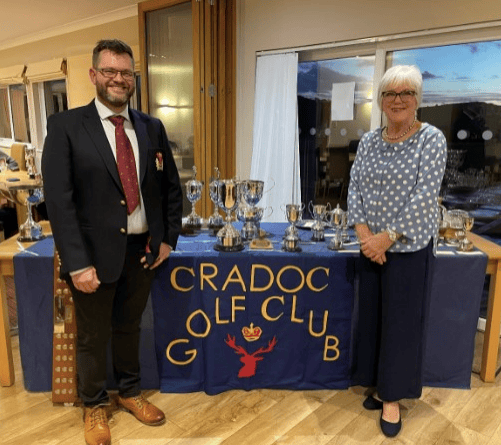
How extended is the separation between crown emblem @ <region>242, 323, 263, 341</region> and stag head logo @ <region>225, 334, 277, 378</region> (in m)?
0.06

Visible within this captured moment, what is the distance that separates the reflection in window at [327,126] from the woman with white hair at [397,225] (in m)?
1.91

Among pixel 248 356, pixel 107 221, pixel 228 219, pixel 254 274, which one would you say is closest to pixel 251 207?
pixel 228 219

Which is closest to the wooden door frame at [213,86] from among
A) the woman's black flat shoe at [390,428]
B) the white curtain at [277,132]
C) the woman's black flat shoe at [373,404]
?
the white curtain at [277,132]

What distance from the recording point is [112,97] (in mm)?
1574

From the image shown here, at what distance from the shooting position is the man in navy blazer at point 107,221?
1536mm

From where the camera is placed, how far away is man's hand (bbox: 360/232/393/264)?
167 cm

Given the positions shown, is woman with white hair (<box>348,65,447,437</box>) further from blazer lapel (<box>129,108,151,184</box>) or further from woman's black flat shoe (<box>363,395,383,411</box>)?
blazer lapel (<box>129,108,151,184</box>)

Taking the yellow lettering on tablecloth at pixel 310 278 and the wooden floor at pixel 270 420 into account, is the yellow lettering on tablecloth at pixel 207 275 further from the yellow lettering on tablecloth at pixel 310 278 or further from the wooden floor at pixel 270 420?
the wooden floor at pixel 270 420

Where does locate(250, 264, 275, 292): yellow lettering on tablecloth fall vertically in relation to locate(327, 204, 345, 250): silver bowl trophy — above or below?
below

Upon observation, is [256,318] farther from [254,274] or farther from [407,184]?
[407,184]

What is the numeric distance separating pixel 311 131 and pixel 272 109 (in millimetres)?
435

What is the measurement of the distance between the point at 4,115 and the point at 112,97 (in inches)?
310

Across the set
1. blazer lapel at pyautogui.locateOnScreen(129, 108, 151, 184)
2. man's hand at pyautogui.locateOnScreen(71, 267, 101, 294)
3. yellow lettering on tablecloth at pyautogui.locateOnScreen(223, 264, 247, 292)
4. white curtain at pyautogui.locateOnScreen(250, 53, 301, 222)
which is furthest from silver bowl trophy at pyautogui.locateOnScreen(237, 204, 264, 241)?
white curtain at pyautogui.locateOnScreen(250, 53, 301, 222)

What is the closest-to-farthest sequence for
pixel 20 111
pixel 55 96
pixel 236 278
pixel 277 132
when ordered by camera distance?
pixel 236 278 < pixel 277 132 < pixel 55 96 < pixel 20 111
